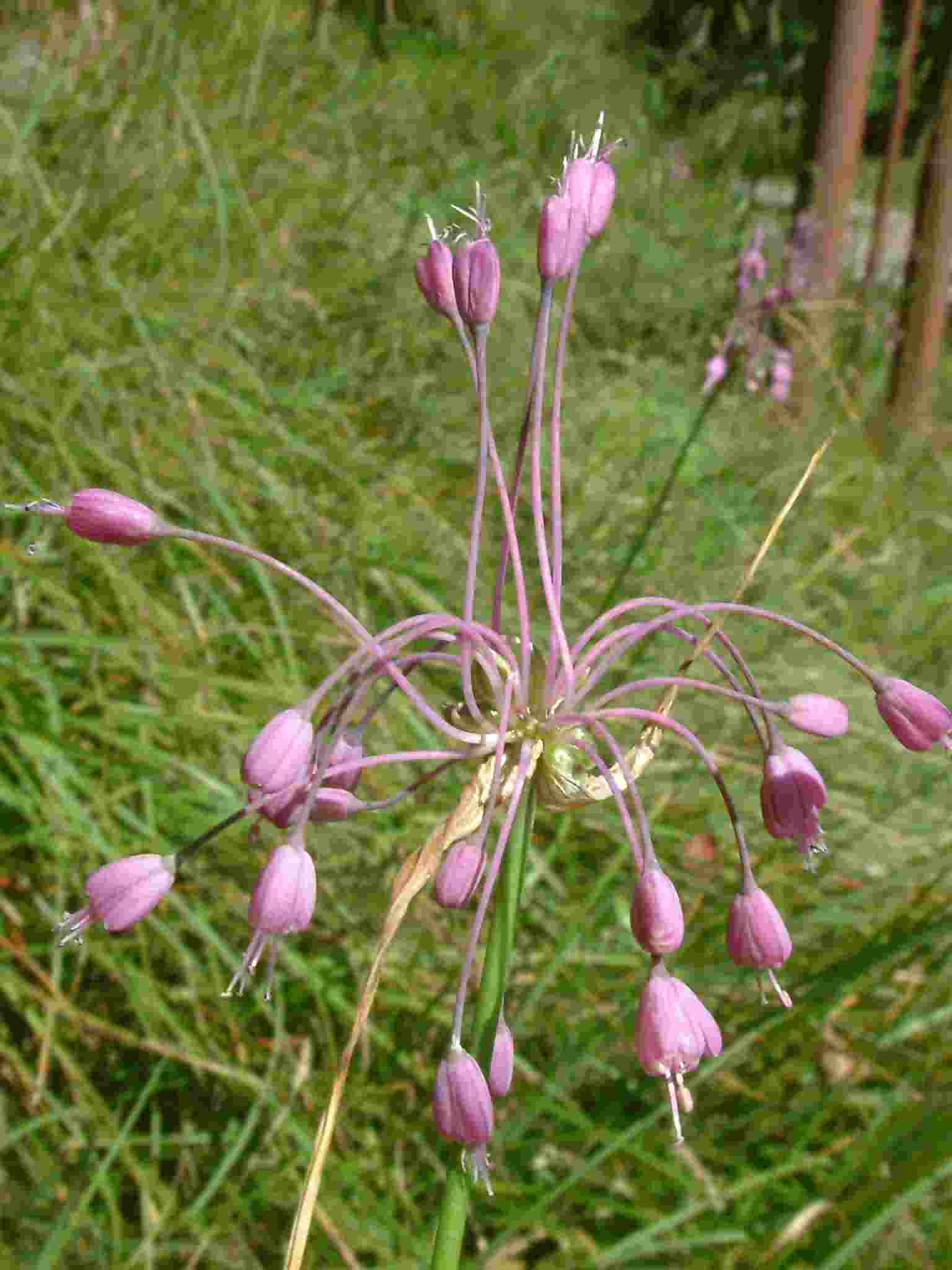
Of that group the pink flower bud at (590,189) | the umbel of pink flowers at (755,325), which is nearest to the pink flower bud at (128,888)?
the pink flower bud at (590,189)

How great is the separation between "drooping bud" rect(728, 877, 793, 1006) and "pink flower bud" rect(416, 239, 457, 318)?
1.60ft

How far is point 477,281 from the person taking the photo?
3.21 feet

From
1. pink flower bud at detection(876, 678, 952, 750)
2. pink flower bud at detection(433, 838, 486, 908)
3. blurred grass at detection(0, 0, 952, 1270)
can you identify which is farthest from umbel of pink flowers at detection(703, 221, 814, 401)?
pink flower bud at detection(433, 838, 486, 908)

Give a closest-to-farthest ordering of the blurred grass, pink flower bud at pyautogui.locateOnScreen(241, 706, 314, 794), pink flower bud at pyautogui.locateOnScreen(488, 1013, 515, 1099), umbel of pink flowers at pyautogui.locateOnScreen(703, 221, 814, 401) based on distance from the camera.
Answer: pink flower bud at pyautogui.locateOnScreen(241, 706, 314, 794)
pink flower bud at pyautogui.locateOnScreen(488, 1013, 515, 1099)
the blurred grass
umbel of pink flowers at pyautogui.locateOnScreen(703, 221, 814, 401)

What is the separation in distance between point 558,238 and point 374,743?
5.23 feet

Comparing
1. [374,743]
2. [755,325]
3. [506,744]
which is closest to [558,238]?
[506,744]

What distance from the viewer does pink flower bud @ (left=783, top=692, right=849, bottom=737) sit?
935 mm

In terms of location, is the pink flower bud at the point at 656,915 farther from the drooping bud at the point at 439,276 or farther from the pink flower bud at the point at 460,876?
the drooping bud at the point at 439,276

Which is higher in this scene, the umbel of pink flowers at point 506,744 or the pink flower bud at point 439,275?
the pink flower bud at point 439,275

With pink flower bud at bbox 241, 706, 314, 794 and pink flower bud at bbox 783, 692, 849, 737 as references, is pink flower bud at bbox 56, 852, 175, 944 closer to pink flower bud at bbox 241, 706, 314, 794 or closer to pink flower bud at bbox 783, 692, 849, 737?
pink flower bud at bbox 241, 706, 314, 794

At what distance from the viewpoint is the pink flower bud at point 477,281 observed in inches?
38.2

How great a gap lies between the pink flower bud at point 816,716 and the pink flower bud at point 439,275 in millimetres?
394

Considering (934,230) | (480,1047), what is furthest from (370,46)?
(480,1047)

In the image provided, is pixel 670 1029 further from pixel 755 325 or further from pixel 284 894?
pixel 755 325
